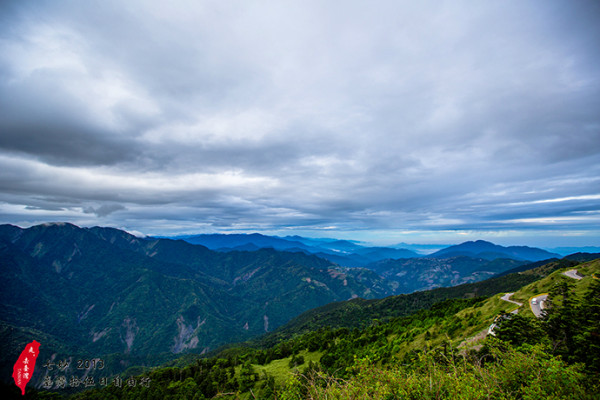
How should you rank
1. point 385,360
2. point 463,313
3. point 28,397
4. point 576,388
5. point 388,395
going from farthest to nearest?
point 28,397
point 463,313
point 385,360
point 388,395
point 576,388

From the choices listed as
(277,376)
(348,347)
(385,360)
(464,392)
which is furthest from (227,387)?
(464,392)

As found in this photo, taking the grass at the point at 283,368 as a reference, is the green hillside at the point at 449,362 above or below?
above

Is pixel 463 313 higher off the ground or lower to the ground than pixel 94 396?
higher

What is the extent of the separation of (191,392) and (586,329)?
99.0 m

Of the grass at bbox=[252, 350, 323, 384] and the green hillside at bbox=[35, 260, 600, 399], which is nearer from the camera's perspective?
the green hillside at bbox=[35, 260, 600, 399]

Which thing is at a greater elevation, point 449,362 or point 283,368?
point 449,362

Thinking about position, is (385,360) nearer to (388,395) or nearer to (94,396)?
(388,395)

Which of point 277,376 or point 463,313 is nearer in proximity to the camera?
point 463,313

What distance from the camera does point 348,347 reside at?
77.9 metres

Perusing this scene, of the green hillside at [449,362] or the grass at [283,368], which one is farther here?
the grass at [283,368]

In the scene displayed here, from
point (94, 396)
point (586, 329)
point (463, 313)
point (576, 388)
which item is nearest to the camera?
point (576, 388)

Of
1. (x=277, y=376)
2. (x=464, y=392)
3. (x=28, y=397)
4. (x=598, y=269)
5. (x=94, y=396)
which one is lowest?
(x=94, y=396)

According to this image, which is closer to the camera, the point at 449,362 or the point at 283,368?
the point at 449,362

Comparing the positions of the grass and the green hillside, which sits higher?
the green hillside
